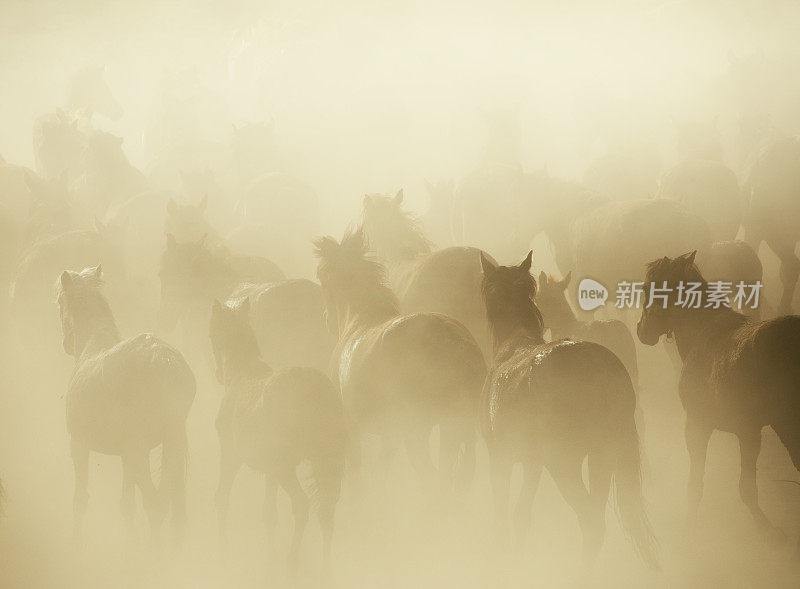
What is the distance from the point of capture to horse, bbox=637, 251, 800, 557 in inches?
162

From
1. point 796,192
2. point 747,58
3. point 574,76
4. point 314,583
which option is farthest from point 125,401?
point 747,58

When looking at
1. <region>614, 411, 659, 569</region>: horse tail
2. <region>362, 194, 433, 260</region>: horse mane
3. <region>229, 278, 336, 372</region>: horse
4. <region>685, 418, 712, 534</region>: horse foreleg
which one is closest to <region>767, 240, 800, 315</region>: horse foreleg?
<region>685, 418, 712, 534</region>: horse foreleg

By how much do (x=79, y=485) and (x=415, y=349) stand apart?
2802mm

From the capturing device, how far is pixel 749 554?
4703 mm

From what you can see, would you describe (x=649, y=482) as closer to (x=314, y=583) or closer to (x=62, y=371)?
(x=314, y=583)

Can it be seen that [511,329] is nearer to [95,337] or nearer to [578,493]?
[578,493]

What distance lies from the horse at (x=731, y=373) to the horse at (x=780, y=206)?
162 inches

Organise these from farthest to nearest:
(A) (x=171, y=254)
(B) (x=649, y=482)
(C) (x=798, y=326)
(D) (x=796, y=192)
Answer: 1. (D) (x=796, y=192)
2. (A) (x=171, y=254)
3. (B) (x=649, y=482)
4. (C) (x=798, y=326)

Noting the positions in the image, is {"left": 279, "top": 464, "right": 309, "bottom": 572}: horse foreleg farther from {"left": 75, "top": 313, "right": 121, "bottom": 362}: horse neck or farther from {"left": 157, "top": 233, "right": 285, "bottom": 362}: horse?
{"left": 157, "top": 233, "right": 285, "bottom": 362}: horse

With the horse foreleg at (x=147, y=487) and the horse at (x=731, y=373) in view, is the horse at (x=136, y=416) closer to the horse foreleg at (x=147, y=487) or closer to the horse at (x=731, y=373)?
the horse foreleg at (x=147, y=487)

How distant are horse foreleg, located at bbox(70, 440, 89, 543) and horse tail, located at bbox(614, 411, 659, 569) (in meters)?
3.85

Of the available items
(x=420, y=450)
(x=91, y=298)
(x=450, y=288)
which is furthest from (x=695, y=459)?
(x=91, y=298)

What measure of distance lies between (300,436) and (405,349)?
95 centimetres

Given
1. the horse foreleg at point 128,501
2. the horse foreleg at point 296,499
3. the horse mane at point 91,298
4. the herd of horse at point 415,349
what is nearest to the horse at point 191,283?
the herd of horse at point 415,349
